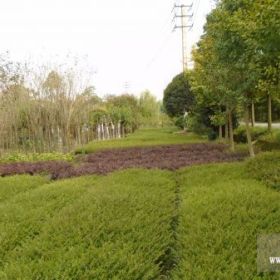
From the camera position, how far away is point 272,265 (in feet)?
9.18

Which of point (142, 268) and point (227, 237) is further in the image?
point (227, 237)

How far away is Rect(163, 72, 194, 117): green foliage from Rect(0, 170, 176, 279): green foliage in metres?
17.1

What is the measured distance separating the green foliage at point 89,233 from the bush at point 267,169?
1.42 metres

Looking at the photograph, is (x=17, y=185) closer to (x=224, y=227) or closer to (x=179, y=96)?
(x=224, y=227)

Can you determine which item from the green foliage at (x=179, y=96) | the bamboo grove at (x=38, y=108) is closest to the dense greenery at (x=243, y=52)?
the bamboo grove at (x=38, y=108)

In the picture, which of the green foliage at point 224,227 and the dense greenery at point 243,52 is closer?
the green foliage at point 224,227

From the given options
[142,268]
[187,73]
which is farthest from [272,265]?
[187,73]

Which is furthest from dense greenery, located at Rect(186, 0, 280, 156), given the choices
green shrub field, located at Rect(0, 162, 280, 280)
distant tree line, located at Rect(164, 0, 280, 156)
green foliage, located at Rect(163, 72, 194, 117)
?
green foliage, located at Rect(163, 72, 194, 117)

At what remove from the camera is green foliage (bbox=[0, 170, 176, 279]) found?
2895 millimetres

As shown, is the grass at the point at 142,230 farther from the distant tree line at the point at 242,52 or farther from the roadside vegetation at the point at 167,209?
the distant tree line at the point at 242,52

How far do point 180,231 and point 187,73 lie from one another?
36.3 feet

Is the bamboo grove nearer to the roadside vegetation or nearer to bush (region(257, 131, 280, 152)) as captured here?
the roadside vegetation

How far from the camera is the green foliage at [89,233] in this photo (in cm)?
289

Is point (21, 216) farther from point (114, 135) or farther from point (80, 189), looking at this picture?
point (114, 135)
